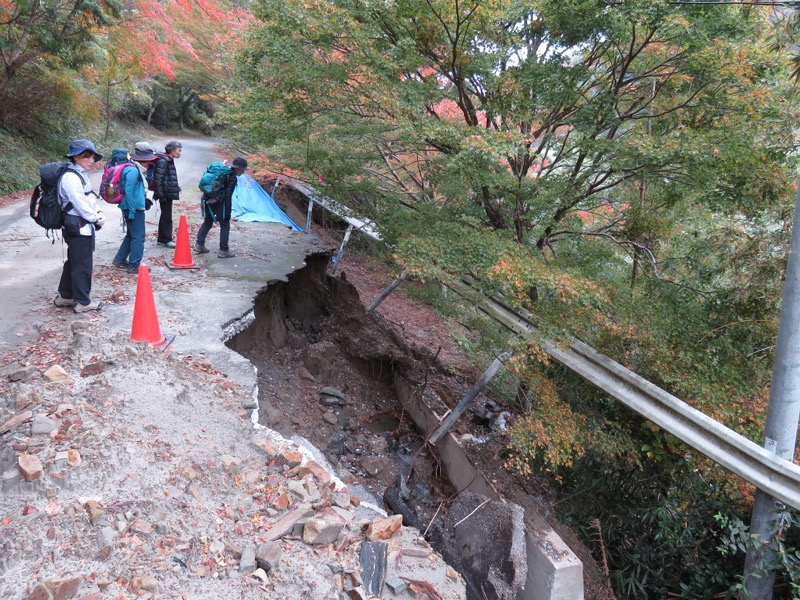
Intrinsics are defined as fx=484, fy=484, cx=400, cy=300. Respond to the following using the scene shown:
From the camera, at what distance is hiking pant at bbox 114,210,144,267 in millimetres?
6173

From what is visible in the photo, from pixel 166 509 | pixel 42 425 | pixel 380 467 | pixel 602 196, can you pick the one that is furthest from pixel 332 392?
pixel 602 196

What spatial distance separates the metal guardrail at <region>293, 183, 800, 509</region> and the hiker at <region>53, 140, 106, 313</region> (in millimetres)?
3752

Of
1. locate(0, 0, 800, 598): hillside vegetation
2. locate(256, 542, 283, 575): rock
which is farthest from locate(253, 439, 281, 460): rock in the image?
locate(0, 0, 800, 598): hillside vegetation

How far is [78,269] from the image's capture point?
4.80 m

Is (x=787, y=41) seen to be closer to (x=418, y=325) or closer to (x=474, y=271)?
(x=474, y=271)

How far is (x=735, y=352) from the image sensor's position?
4.58 m

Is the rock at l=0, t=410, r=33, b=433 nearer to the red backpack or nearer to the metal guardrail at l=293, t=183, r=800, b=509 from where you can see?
the red backpack

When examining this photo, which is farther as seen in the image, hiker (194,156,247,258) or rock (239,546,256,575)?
hiker (194,156,247,258)

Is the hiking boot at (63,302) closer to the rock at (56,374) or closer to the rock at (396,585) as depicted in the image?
the rock at (56,374)

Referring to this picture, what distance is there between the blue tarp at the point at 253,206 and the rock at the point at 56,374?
778 cm

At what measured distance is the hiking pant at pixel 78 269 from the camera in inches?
185

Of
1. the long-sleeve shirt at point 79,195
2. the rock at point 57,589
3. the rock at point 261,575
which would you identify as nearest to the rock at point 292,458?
the rock at point 261,575

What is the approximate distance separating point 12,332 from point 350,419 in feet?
12.9

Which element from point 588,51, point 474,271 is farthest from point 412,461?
point 588,51
